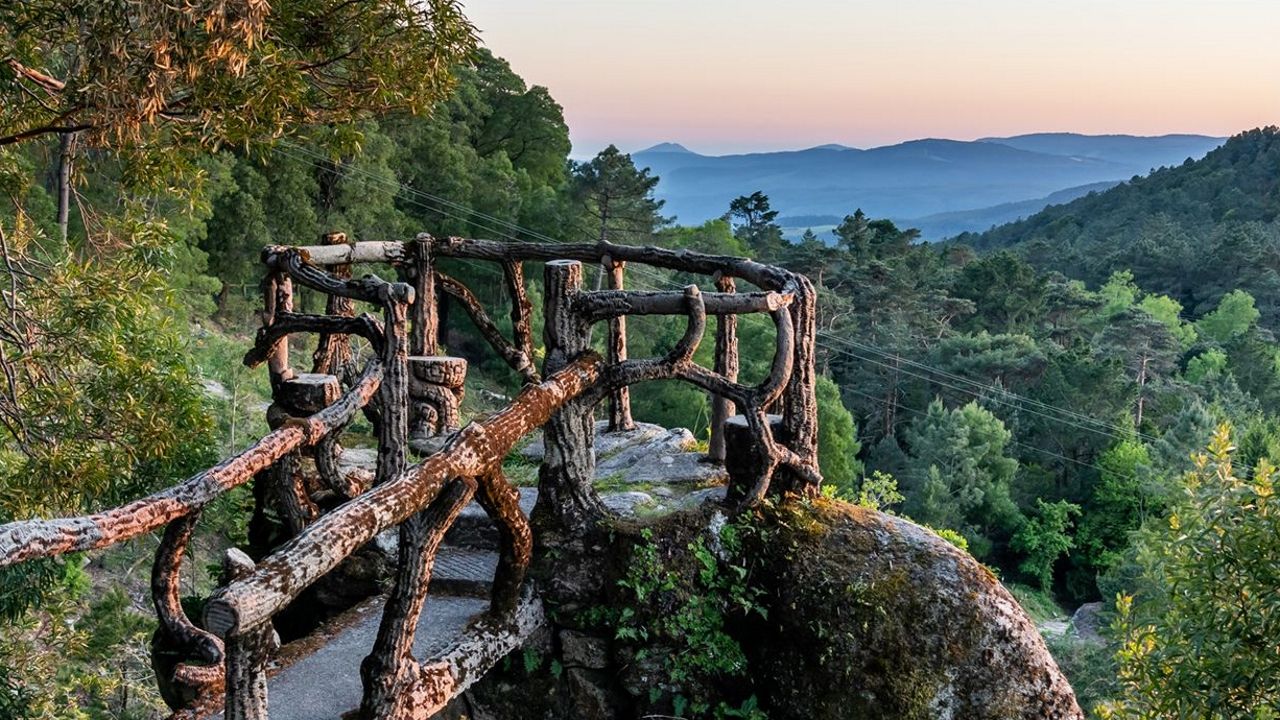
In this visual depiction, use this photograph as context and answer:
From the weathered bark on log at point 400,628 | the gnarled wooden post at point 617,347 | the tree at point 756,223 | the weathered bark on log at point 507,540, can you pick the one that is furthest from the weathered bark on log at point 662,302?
the tree at point 756,223

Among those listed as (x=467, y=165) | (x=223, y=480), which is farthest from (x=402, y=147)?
(x=223, y=480)

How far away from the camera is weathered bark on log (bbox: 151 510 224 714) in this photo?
439cm

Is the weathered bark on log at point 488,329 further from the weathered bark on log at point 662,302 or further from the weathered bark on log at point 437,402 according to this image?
the weathered bark on log at point 662,302

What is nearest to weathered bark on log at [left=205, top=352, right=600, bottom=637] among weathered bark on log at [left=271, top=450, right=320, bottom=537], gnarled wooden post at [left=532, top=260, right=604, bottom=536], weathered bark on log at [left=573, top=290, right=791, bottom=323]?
gnarled wooden post at [left=532, top=260, right=604, bottom=536]

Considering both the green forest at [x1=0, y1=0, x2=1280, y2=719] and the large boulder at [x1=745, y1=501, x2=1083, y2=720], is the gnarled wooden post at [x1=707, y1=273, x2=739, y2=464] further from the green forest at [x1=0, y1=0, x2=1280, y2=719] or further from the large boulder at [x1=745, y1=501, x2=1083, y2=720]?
the green forest at [x1=0, y1=0, x2=1280, y2=719]

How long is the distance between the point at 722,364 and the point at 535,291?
1037 inches

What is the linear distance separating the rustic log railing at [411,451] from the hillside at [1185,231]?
72666 mm

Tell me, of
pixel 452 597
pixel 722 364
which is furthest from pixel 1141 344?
pixel 452 597

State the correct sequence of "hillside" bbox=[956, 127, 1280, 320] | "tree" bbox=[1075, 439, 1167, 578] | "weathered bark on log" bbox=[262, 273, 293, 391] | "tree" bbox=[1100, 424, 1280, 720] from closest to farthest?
"tree" bbox=[1100, 424, 1280, 720] → "weathered bark on log" bbox=[262, 273, 293, 391] → "tree" bbox=[1075, 439, 1167, 578] → "hillside" bbox=[956, 127, 1280, 320]

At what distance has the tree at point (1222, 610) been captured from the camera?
21.8 feet

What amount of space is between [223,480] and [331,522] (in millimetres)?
1072

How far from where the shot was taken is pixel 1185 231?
269 feet

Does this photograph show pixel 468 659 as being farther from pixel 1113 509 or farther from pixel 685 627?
pixel 1113 509

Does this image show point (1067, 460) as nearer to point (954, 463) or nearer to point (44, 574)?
point (954, 463)
